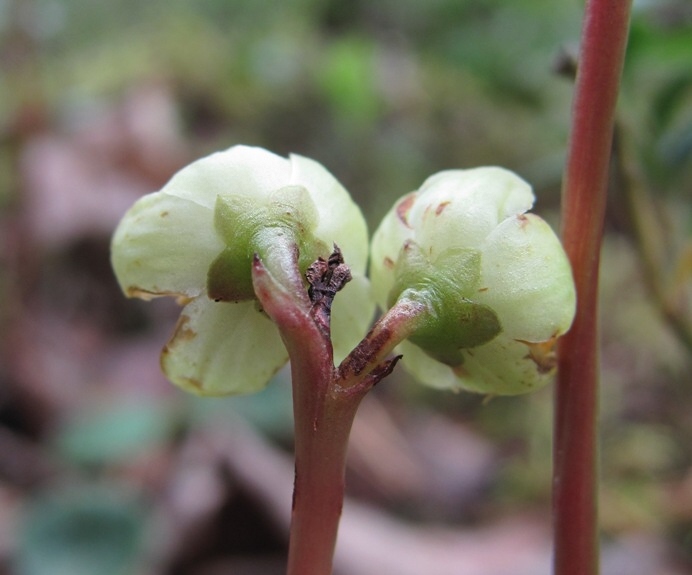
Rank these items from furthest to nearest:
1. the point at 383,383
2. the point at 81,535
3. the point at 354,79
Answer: the point at 354,79
the point at 383,383
the point at 81,535

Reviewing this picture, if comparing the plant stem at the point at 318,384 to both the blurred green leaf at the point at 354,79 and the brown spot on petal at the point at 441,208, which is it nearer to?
the brown spot on petal at the point at 441,208

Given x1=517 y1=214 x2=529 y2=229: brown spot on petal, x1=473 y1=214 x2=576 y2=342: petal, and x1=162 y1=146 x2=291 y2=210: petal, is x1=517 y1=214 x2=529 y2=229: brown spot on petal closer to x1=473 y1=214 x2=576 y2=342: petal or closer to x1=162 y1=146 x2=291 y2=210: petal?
x1=473 y1=214 x2=576 y2=342: petal

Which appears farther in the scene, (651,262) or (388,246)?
(651,262)

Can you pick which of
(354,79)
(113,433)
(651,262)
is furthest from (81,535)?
(354,79)

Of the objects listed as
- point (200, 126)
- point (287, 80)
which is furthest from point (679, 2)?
point (200, 126)

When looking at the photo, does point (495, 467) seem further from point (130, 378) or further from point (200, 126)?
point (200, 126)

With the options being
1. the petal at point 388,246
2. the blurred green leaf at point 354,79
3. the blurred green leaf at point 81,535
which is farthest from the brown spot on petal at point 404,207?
the blurred green leaf at point 354,79

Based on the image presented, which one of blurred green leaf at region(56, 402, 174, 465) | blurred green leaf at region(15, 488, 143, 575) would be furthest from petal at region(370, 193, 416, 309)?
blurred green leaf at region(56, 402, 174, 465)

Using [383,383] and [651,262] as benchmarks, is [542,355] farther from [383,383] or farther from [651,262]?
[383,383]
